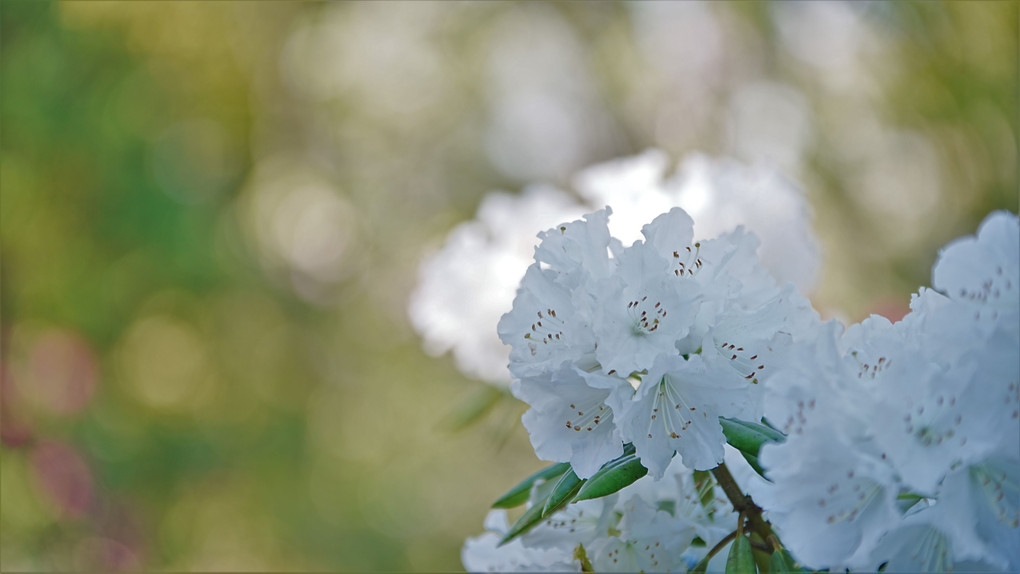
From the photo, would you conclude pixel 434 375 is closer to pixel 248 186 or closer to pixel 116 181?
pixel 248 186

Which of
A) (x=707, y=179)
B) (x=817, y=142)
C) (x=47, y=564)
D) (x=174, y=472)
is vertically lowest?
(x=707, y=179)

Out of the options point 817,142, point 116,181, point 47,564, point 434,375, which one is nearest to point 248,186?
point 116,181

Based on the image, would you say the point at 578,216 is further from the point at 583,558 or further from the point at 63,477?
the point at 63,477

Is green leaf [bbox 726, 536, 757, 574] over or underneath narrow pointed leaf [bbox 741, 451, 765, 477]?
underneath

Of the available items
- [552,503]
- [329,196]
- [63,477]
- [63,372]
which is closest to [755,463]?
[552,503]

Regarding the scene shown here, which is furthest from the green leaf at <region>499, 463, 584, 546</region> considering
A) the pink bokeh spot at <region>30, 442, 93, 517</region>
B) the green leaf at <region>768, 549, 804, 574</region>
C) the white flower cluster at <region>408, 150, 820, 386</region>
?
the pink bokeh spot at <region>30, 442, 93, 517</region>

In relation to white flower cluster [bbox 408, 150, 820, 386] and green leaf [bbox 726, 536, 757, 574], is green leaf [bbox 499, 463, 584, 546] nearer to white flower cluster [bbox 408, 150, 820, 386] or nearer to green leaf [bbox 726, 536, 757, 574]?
green leaf [bbox 726, 536, 757, 574]

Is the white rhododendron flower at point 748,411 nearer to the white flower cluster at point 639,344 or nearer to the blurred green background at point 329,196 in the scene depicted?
the white flower cluster at point 639,344
